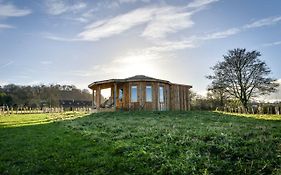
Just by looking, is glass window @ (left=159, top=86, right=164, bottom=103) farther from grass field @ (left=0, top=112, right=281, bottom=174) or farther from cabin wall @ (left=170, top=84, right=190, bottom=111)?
grass field @ (left=0, top=112, right=281, bottom=174)

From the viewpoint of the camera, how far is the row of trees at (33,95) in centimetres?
6588

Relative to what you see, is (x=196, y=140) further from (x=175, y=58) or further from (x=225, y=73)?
(x=225, y=73)

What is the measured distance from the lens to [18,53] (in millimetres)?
24094

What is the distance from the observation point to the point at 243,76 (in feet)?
118

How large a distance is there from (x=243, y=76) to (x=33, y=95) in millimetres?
54052

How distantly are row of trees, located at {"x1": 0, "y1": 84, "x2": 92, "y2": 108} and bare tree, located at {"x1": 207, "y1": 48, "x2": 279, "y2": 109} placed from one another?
41.8 metres

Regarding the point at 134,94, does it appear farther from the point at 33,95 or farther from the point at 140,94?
the point at 33,95

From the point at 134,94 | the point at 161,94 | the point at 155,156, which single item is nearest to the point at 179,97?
the point at 161,94

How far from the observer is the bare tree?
3456 cm

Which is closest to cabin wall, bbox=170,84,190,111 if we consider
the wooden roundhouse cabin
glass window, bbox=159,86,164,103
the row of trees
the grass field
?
the wooden roundhouse cabin

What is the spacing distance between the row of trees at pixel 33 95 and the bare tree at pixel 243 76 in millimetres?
41771

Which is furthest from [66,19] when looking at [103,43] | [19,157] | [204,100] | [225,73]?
[204,100]

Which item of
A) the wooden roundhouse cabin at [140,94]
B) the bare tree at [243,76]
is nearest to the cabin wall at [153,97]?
the wooden roundhouse cabin at [140,94]

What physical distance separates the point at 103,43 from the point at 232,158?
18.3m
